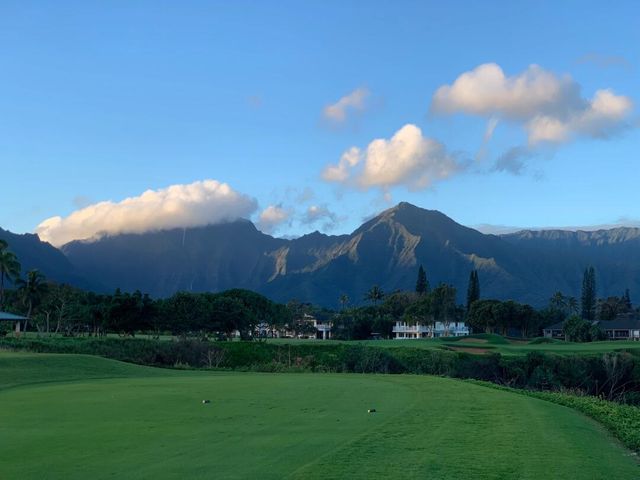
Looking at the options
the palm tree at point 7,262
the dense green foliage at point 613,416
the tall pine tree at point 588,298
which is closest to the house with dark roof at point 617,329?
the tall pine tree at point 588,298

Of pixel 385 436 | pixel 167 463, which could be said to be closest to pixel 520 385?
pixel 385 436

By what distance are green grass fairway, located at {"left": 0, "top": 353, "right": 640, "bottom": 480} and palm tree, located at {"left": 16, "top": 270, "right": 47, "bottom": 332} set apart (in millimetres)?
80250

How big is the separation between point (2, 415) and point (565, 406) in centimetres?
1598

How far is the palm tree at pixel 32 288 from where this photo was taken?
3863 inches

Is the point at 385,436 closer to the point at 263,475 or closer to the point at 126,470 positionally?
the point at 263,475

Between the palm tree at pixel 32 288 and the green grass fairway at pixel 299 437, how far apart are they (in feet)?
263

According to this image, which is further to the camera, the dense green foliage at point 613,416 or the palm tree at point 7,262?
the palm tree at point 7,262

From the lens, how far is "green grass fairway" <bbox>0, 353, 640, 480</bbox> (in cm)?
1036

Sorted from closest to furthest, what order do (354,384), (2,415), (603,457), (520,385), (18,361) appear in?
1. (603,457)
2. (2,415)
3. (354,384)
4. (18,361)
5. (520,385)

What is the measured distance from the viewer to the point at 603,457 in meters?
12.0

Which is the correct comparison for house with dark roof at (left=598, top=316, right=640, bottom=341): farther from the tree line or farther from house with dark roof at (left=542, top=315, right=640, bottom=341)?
the tree line

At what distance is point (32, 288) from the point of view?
323 feet

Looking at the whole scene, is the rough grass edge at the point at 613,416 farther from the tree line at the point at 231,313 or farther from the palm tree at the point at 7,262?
the palm tree at the point at 7,262

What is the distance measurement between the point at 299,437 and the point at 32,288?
94200mm
